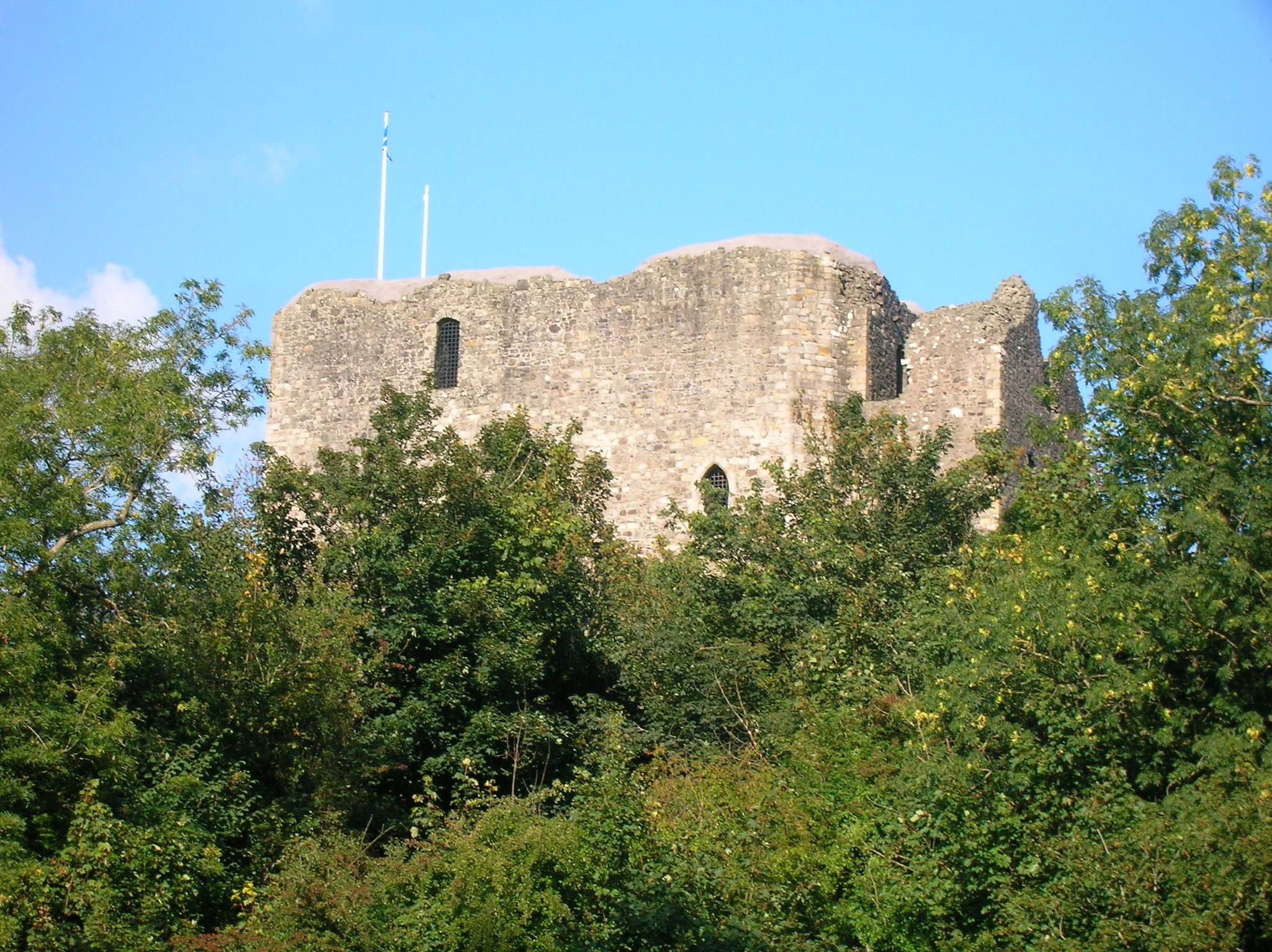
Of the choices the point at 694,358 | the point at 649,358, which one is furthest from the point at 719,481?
the point at 649,358

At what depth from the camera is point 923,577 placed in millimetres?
20062

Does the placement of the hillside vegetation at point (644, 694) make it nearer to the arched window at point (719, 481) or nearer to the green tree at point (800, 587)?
the green tree at point (800, 587)

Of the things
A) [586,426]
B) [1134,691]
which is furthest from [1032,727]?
[586,426]

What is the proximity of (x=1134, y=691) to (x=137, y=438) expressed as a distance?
31.1ft

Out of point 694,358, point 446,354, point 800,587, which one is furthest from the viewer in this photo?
point 446,354

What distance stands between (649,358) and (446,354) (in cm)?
336

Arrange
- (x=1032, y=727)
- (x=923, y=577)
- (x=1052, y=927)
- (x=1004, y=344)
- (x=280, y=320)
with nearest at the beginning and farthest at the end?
(x=1052, y=927) → (x=1032, y=727) → (x=923, y=577) → (x=1004, y=344) → (x=280, y=320)

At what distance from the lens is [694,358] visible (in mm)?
25188

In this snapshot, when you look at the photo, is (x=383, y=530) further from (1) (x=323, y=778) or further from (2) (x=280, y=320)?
(2) (x=280, y=320)

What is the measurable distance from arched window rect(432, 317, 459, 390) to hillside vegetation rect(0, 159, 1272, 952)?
5.79m

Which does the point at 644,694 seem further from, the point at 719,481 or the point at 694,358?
the point at 694,358

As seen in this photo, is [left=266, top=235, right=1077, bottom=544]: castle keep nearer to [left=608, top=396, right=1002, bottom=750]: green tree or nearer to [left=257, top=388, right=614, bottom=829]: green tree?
[left=608, top=396, right=1002, bottom=750]: green tree

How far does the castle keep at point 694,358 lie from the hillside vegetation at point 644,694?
3320mm

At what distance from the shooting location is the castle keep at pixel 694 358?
79.3ft
